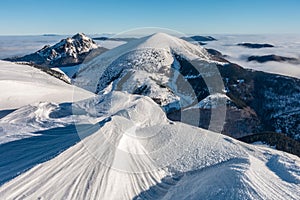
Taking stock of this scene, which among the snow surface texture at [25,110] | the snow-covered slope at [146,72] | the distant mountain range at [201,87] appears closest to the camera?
the snow surface texture at [25,110]

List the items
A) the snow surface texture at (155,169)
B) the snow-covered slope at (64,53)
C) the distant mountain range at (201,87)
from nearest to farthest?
1. the snow surface texture at (155,169)
2. the distant mountain range at (201,87)
3. the snow-covered slope at (64,53)

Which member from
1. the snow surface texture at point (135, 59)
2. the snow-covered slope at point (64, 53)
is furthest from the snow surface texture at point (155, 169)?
the snow-covered slope at point (64, 53)

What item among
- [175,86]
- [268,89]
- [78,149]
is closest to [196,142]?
[78,149]

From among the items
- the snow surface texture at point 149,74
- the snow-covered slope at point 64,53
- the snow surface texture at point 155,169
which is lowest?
the snow-covered slope at point 64,53

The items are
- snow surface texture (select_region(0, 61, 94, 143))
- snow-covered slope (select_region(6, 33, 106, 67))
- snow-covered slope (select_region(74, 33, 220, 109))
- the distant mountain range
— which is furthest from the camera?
snow-covered slope (select_region(6, 33, 106, 67))

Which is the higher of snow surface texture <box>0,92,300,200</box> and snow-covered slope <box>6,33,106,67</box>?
snow surface texture <box>0,92,300,200</box>

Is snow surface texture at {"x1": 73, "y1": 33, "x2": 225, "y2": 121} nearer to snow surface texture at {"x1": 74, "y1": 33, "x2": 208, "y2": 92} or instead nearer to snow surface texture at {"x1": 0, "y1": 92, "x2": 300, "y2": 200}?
snow surface texture at {"x1": 74, "y1": 33, "x2": 208, "y2": 92}

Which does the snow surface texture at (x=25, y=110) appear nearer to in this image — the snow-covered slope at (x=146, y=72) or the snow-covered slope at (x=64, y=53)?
the snow-covered slope at (x=146, y=72)

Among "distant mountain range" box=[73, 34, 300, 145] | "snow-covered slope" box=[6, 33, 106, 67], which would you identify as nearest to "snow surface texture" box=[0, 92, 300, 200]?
"distant mountain range" box=[73, 34, 300, 145]

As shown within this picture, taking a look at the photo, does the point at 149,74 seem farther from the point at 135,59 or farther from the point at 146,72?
the point at 135,59

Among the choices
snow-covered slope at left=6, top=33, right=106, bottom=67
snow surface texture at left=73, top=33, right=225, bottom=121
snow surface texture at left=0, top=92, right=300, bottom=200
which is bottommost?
snow-covered slope at left=6, top=33, right=106, bottom=67
